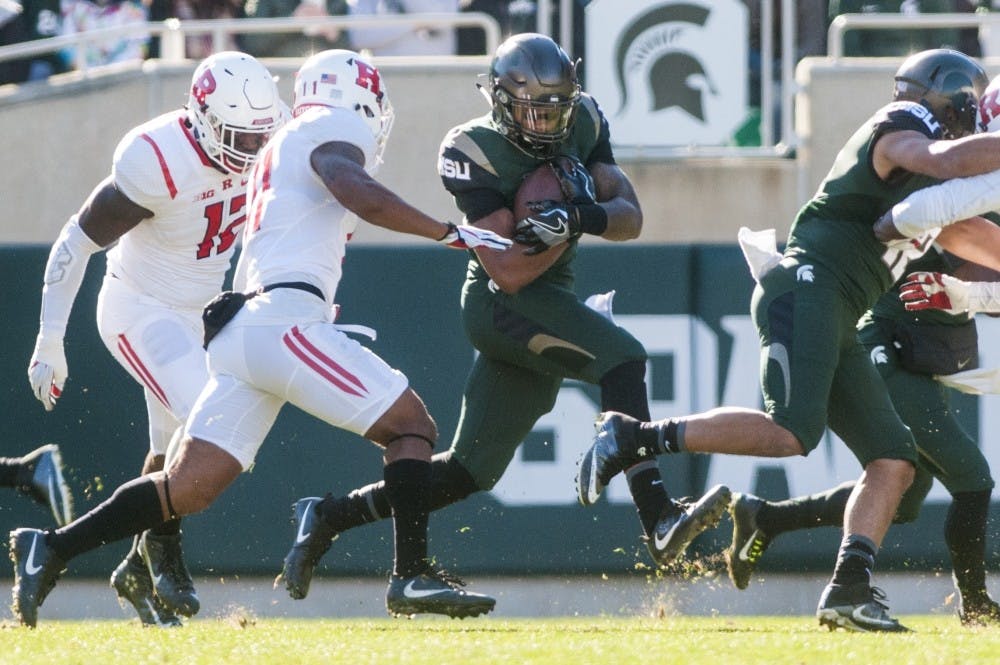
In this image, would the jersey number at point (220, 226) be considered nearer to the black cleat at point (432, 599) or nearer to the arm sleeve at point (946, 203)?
the black cleat at point (432, 599)

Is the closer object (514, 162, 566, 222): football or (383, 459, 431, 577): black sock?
(383, 459, 431, 577): black sock

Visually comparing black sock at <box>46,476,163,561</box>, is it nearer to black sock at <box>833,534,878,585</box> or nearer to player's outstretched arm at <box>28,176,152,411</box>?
player's outstretched arm at <box>28,176,152,411</box>

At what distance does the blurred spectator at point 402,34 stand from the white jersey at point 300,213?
470cm

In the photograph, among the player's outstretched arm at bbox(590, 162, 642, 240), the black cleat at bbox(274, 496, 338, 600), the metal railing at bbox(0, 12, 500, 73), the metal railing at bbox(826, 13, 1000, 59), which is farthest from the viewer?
the metal railing at bbox(0, 12, 500, 73)

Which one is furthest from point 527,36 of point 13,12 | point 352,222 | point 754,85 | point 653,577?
point 13,12

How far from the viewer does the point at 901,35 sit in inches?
396

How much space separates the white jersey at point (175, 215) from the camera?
6.19m

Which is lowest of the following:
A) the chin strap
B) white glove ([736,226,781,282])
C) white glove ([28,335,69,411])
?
white glove ([28,335,69,411])

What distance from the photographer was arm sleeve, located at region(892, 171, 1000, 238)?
17.7 ft

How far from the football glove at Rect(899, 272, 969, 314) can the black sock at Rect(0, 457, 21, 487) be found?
3.28 m

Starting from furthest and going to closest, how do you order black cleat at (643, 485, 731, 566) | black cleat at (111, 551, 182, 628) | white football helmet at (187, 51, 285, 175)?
black cleat at (111, 551, 182, 628) < white football helmet at (187, 51, 285, 175) < black cleat at (643, 485, 731, 566)

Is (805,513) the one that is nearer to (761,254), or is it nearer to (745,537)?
(745,537)

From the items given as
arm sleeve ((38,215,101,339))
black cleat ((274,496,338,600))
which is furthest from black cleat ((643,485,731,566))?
arm sleeve ((38,215,101,339))

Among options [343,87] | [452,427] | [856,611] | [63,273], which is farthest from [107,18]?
[856,611]
